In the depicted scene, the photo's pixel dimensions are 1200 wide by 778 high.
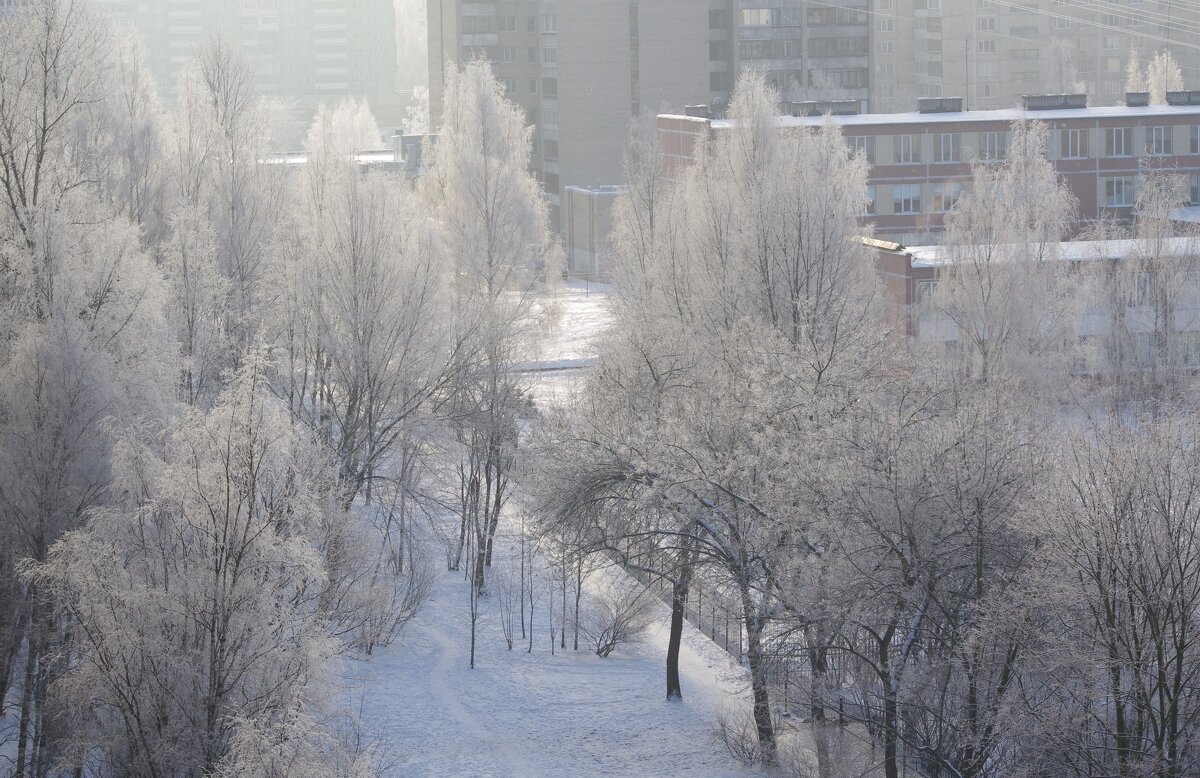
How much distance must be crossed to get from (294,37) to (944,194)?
434ft

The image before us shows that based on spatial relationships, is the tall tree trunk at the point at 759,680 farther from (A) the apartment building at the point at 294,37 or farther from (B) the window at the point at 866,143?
(A) the apartment building at the point at 294,37

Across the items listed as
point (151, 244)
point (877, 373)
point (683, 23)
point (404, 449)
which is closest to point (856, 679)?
point (877, 373)

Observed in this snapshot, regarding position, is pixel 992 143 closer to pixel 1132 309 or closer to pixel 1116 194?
pixel 1116 194

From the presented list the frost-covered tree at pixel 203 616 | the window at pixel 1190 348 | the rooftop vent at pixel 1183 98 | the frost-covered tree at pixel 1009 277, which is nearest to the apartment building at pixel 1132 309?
the window at pixel 1190 348

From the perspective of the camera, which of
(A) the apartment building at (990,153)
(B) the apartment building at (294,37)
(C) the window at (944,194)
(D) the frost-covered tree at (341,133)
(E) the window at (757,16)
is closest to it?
(D) the frost-covered tree at (341,133)

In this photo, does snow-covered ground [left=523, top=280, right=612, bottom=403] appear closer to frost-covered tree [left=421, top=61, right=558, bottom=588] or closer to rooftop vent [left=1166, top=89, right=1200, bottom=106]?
frost-covered tree [left=421, top=61, right=558, bottom=588]

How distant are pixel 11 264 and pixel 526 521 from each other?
10891mm

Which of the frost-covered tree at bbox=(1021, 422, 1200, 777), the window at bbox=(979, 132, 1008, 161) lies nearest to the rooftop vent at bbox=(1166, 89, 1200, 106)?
the window at bbox=(979, 132, 1008, 161)

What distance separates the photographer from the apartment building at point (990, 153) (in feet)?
166

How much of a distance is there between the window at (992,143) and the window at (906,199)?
2.76 metres

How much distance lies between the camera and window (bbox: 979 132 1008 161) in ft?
167

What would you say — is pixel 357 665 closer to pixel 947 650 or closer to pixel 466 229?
pixel 947 650

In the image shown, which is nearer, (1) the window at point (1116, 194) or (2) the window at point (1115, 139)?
(1) the window at point (1116, 194)

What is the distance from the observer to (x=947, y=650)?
16172mm
